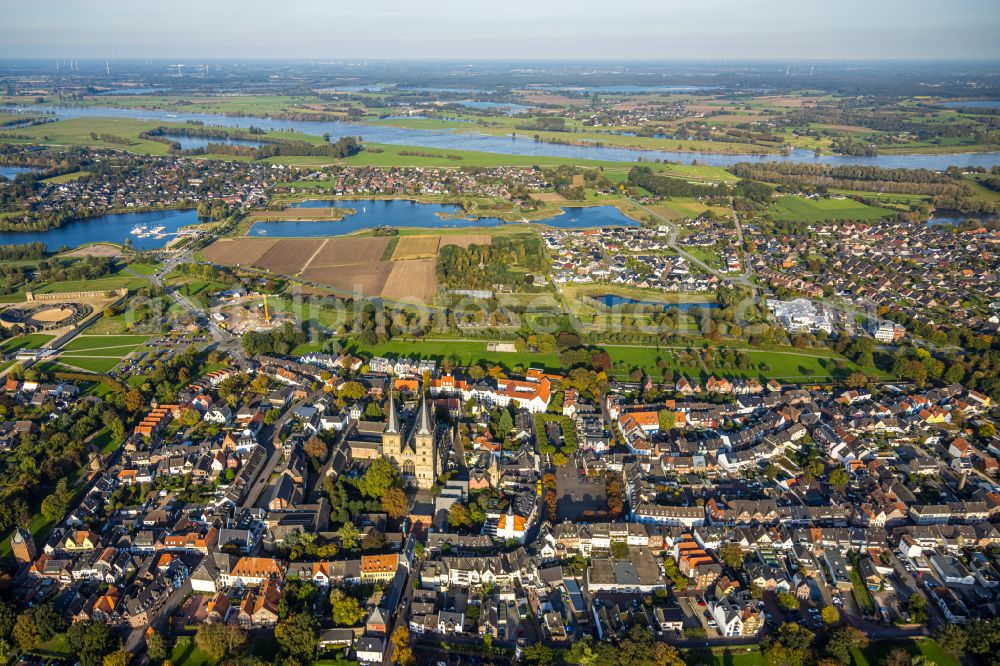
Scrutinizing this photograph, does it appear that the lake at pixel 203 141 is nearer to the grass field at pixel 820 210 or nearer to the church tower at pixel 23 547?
the grass field at pixel 820 210

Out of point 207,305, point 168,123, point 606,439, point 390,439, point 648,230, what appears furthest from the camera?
point 168,123

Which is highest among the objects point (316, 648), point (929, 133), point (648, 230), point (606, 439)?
point (929, 133)

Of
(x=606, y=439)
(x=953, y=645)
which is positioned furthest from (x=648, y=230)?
(x=953, y=645)

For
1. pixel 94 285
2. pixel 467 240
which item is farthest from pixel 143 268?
pixel 467 240

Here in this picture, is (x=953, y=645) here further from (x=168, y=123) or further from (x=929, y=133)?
(x=168, y=123)

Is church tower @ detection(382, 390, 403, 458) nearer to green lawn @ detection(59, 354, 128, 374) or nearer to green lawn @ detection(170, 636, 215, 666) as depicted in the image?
green lawn @ detection(170, 636, 215, 666)

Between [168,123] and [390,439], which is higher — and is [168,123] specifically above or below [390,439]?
above

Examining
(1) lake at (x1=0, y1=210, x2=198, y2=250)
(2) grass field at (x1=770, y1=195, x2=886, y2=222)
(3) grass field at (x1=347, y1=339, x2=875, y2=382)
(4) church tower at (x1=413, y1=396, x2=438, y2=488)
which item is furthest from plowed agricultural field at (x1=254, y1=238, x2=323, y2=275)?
(2) grass field at (x1=770, y1=195, x2=886, y2=222)

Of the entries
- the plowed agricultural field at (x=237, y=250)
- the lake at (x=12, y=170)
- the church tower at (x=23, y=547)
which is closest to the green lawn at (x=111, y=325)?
the plowed agricultural field at (x=237, y=250)
